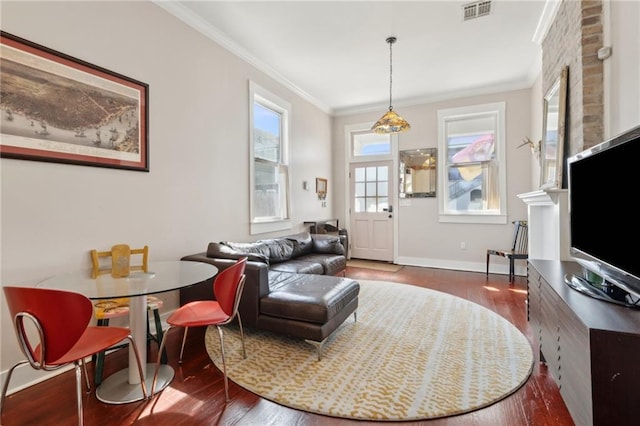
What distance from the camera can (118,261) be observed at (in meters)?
2.11

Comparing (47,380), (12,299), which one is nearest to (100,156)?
(12,299)

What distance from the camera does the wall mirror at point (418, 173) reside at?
5566 mm

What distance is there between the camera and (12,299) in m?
1.32

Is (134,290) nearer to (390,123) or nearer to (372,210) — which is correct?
(390,123)

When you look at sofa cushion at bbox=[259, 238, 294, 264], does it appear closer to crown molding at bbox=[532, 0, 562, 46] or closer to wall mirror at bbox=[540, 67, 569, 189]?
wall mirror at bbox=[540, 67, 569, 189]

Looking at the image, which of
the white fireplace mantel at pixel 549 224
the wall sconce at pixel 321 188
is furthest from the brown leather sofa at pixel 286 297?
the wall sconce at pixel 321 188

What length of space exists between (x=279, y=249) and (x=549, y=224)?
3013 mm

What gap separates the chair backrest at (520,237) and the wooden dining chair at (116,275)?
4895 millimetres

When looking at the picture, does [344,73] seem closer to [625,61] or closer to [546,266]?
[625,61]

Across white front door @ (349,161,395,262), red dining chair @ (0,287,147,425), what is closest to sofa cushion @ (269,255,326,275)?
red dining chair @ (0,287,147,425)

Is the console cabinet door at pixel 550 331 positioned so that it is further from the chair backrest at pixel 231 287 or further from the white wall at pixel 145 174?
the white wall at pixel 145 174

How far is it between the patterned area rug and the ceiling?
3104 mm

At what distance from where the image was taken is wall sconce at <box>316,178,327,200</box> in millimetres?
5848

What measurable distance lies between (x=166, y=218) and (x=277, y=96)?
260 centimetres
